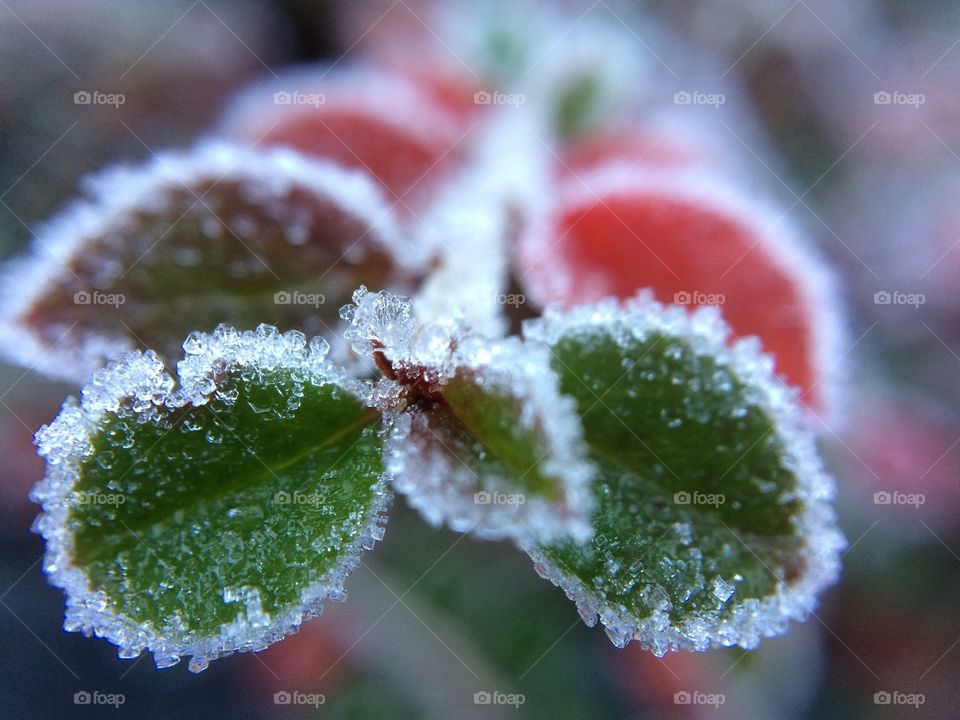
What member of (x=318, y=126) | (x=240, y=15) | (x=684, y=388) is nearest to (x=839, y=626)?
(x=684, y=388)

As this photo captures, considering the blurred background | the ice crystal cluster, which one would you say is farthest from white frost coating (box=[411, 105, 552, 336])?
the blurred background

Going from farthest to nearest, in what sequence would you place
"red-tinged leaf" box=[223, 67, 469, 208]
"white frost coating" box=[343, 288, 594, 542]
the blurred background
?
1. the blurred background
2. "red-tinged leaf" box=[223, 67, 469, 208]
3. "white frost coating" box=[343, 288, 594, 542]

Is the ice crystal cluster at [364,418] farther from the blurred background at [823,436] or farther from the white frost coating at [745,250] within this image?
the blurred background at [823,436]

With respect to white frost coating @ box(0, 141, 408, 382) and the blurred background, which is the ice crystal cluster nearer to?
white frost coating @ box(0, 141, 408, 382)

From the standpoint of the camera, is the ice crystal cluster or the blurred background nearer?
the ice crystal cluster

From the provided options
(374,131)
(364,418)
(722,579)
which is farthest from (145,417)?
(374,131)

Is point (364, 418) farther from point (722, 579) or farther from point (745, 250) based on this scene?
point (745, 250)

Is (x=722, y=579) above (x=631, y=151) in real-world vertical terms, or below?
below
